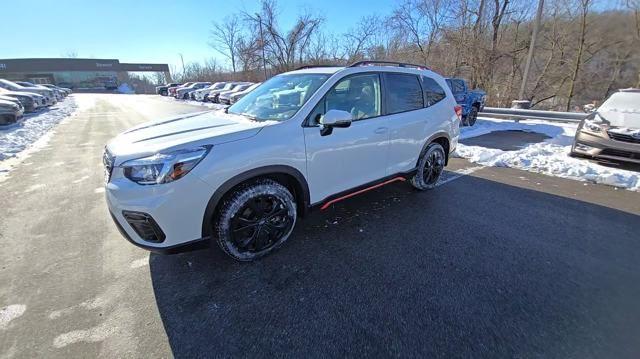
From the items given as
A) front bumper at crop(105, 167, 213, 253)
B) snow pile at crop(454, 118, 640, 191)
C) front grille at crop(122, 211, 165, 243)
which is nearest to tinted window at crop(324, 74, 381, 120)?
front bumper at crop(105, 167, 213, 253)

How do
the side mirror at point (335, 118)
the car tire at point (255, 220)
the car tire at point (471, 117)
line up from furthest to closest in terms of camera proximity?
the car tire at point (471, 117)
the side mirror at point (335, 118)
the car tire at point (255, 220)

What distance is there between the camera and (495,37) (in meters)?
20.3

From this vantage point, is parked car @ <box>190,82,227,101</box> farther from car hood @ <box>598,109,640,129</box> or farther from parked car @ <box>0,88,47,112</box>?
car hood @ <box>598,109,640,129</box>

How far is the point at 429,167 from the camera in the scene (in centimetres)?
455

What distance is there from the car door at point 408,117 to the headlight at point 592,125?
13.1 feet

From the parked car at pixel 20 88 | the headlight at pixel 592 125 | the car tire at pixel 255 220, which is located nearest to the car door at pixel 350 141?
the car tire at pixel 255 220

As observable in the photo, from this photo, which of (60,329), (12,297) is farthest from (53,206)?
(60,329)

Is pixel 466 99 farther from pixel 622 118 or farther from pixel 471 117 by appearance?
pixel 622 118

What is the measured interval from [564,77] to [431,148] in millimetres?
28358

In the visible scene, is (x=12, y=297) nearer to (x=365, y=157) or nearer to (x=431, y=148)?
(x=365, y=157)

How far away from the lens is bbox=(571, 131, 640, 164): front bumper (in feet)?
17.3

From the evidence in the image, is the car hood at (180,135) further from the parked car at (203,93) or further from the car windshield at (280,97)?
the parked car at (203,93)

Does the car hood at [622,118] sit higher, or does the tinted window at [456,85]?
the tinted window at [456,85]

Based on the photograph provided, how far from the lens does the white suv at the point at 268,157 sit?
2328 mm
